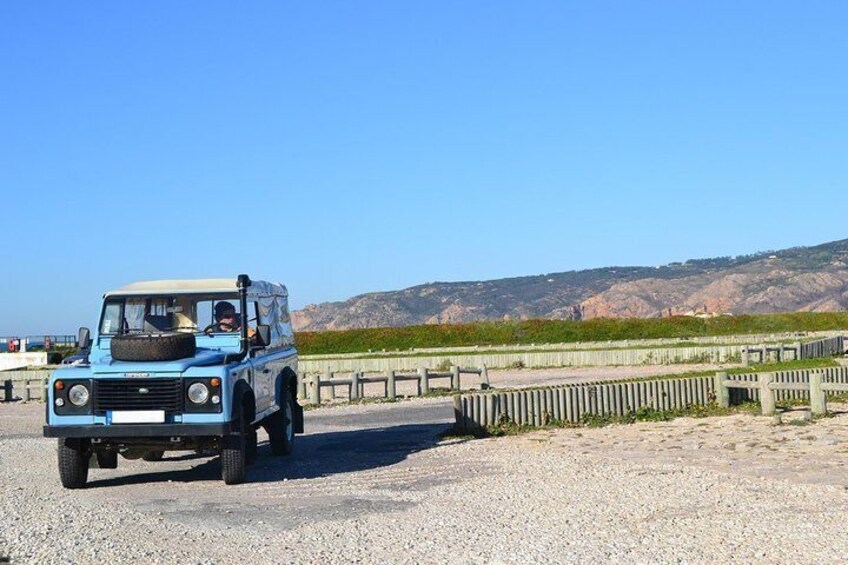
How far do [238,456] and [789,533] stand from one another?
6630 mm

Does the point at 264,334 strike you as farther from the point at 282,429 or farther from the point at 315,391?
the point at 315,391

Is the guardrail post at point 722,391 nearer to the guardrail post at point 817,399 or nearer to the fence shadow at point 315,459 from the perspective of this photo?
the guardrail post at point 817,399

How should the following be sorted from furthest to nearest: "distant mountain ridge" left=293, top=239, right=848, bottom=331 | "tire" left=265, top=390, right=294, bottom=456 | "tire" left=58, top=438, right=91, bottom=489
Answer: "distant mountain ridge" left=293, top=239, right=848, bottom=331, "tire" left=265, top=390, right=294, bottom=456, "tire" left=58, top=438, right=91, bottom=489

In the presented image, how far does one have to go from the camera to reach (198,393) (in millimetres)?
13078

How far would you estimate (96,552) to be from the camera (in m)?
9.42

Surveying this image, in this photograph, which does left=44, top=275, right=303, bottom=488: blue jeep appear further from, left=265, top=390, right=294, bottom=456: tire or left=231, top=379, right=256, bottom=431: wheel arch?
left=265, top=390, right=294, bottom=456: tire

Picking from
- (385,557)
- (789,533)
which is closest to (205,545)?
(385,557)

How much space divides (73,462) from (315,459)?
4.00 meters

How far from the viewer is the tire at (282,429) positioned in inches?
645

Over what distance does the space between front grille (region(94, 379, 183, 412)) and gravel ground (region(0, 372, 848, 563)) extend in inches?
41.1

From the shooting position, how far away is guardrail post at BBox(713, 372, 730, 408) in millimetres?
22359

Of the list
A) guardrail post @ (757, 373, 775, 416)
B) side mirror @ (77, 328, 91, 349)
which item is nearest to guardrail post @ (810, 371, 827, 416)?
guardrail post @ (757, 373, 775, 416)

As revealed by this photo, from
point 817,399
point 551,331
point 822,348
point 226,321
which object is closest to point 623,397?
point 817,399

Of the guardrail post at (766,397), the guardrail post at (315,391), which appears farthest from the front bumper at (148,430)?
the guardrail post at (315,391)
